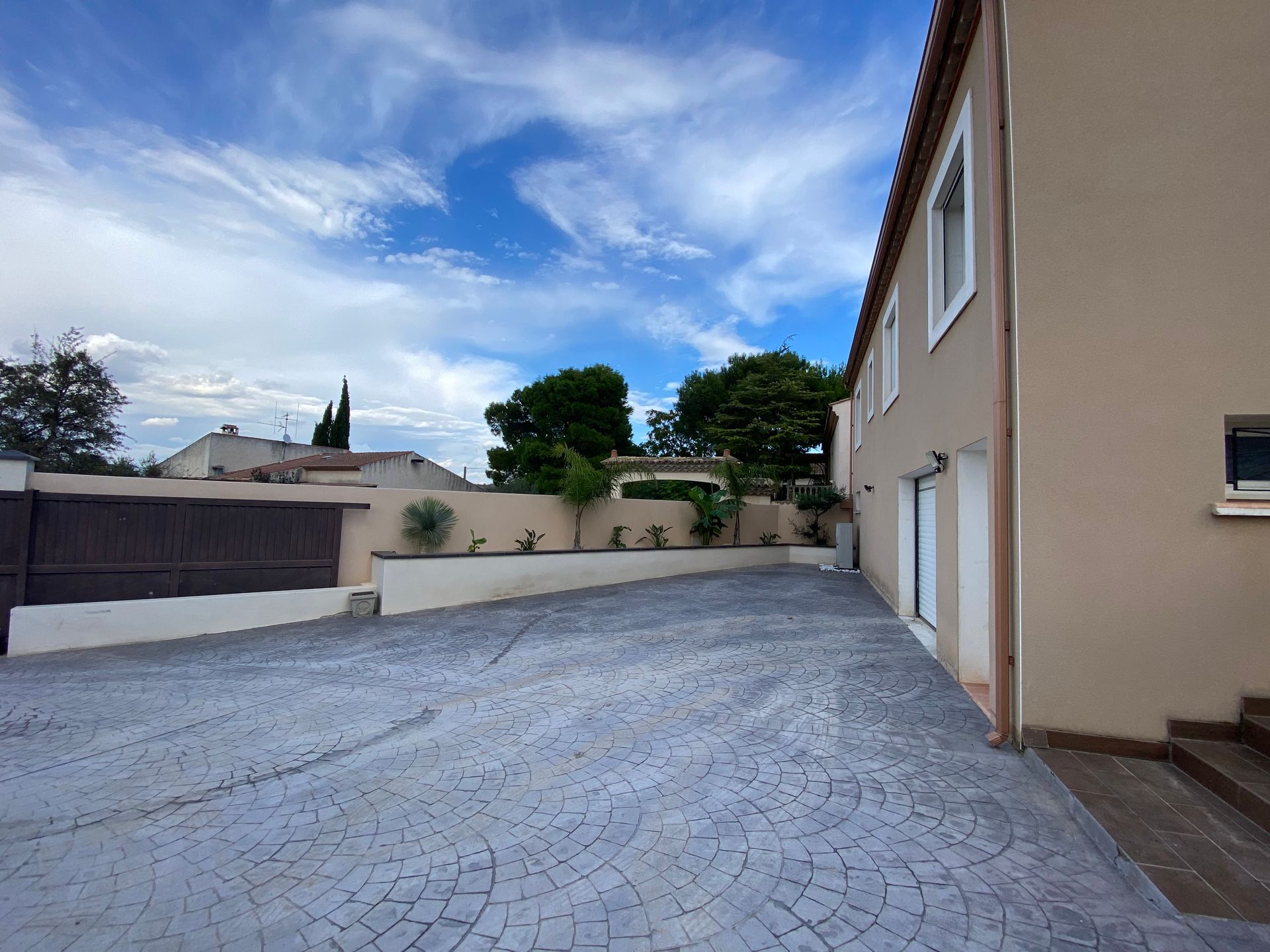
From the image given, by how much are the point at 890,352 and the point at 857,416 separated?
574 centimetres

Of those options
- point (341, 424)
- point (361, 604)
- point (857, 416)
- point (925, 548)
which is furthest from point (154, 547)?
point (341, 424)

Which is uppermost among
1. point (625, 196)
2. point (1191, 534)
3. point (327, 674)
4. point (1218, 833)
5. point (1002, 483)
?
point (625, 196)

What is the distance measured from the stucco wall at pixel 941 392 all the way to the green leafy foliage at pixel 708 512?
6718 mm

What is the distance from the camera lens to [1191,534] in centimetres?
346

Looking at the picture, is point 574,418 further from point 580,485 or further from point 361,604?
point 361,604

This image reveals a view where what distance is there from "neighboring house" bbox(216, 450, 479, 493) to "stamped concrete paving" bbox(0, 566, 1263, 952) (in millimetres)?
18057

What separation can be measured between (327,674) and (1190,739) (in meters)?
7.28

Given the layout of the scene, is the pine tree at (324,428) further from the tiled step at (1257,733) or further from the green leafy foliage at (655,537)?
the tiled step at (1257,733)

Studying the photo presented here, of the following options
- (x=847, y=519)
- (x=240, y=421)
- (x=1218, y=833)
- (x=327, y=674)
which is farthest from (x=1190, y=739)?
(x=240, y=421)

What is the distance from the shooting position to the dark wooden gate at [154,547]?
22.5 ft

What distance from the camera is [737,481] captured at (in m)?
17.4

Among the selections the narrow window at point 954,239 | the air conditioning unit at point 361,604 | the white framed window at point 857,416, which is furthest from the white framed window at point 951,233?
the air conditioning unit at point 361,604

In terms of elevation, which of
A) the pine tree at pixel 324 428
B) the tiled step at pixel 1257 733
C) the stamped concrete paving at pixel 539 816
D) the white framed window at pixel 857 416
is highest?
the pine tree at pixel 324 428

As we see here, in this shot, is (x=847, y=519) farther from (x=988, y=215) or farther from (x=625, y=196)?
(x=988, y=215)
